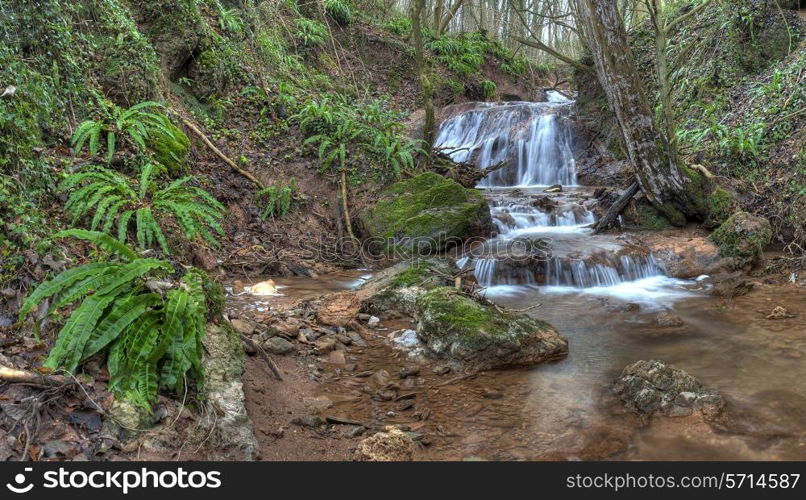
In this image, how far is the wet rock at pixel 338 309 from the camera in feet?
16.9

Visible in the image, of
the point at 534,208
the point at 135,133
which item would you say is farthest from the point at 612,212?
the point at 135,133

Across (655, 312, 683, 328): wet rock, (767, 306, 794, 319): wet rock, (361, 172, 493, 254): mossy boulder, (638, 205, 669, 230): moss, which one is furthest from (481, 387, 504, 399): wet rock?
(638, 205, 669, 230): moss

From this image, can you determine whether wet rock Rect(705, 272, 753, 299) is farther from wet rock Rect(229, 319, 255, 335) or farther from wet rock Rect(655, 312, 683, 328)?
wet rock Rect(229, 319, 255, 335)

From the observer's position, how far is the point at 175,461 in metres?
2.44

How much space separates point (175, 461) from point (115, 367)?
599 millimetres

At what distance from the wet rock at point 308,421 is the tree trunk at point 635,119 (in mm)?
7341

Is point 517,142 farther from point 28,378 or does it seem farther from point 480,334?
point 28,378

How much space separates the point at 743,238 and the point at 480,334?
543cm

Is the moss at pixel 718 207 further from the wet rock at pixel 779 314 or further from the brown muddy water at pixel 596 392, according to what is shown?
the wet rock at pixel 779 314

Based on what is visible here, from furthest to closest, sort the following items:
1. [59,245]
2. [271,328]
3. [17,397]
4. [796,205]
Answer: [796,205] < [271,328] < [59,245] < [17,397]

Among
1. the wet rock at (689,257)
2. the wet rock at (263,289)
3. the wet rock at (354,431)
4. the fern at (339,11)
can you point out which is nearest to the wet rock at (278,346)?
the wet rock at (354,431)
